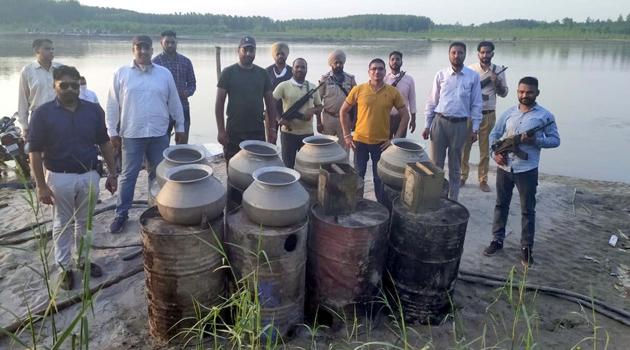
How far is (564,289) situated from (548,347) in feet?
3.53

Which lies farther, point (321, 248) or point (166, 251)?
point (321, 248)

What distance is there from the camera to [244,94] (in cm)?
539

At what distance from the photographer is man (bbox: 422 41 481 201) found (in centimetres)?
581

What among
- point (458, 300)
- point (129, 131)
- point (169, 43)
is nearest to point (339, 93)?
point (169, 43)

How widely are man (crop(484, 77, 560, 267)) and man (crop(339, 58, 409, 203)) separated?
3.90 ft

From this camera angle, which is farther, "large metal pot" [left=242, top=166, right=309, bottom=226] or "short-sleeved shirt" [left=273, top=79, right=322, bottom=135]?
"short-sleeved shirt" [left=273, top=79, right=322, bottom=135]

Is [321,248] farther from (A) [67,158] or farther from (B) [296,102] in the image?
(B) [296,102]

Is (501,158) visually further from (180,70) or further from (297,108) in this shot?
(180,70)

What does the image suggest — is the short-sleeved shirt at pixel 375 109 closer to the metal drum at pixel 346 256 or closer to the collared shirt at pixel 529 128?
the collared shirt at pixel 529 128

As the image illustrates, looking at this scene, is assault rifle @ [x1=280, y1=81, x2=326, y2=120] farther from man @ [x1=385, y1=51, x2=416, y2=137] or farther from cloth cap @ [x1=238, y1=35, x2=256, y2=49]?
man @ [x1=385, y1=51, x2=416, y2=137]

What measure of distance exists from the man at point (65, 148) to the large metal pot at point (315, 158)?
181 cm

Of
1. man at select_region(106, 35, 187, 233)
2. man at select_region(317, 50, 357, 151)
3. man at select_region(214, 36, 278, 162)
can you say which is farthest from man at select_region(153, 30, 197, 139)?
man at select_region(317, 50, 357, 151)

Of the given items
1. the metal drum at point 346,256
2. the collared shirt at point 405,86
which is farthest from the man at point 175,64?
the metal drum at point 346,256

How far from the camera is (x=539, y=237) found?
19.1 feet
